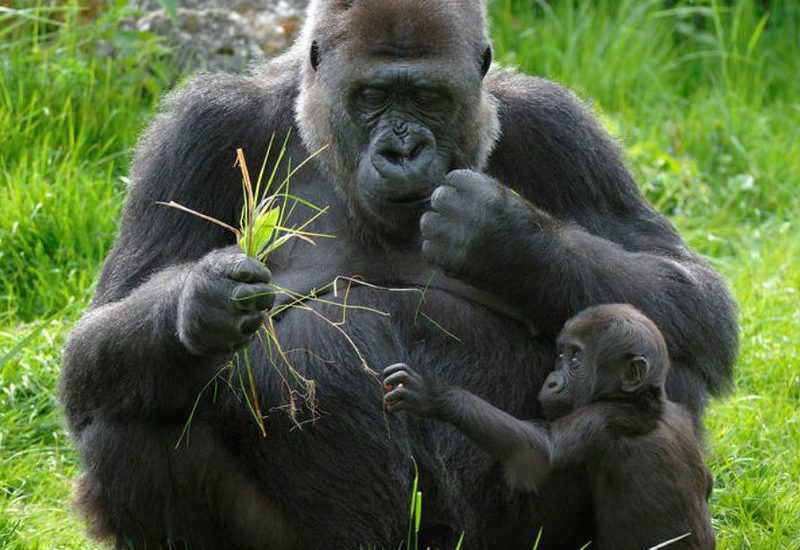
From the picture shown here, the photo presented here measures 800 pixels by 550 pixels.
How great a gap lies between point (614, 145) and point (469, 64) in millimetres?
811

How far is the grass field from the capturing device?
5.94 meters

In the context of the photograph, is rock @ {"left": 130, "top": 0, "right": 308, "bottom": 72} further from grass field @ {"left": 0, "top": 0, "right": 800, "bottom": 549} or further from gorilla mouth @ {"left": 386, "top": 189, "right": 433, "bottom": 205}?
gorilla mouth @ {"left": 386, "top": 189, "right": 433, "bottom": 205}

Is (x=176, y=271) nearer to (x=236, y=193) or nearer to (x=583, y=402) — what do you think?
(x=236, y=193)

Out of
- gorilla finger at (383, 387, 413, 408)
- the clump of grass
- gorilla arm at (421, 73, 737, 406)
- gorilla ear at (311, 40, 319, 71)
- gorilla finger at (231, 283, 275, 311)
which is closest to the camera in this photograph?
gorilla finger at (231, 283, 275, 311)

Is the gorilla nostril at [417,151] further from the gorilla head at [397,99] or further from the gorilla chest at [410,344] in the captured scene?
the gorilla chest at [410,344]

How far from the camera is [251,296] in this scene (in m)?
4.29

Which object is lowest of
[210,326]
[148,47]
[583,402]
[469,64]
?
[148,47]

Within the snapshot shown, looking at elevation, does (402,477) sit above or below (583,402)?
below

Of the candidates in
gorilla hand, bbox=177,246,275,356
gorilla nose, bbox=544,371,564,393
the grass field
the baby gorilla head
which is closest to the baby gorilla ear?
the baby gorilla head

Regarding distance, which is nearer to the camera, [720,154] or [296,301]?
[296,301]

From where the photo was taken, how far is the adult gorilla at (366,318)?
479cm

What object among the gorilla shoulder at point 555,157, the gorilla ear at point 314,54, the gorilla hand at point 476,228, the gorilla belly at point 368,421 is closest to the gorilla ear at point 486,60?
the gorilla shoulder at point 555,157

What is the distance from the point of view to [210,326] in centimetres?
435

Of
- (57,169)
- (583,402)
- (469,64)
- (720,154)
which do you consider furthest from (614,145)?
(720,154)
